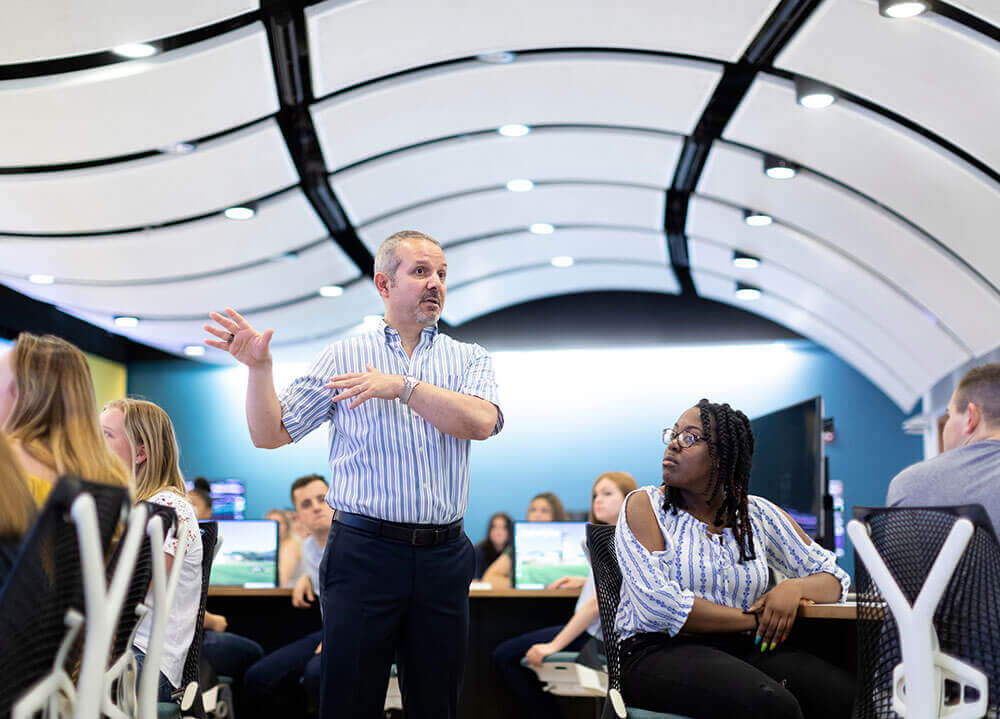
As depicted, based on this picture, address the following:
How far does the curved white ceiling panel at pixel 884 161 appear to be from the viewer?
5.62 metres

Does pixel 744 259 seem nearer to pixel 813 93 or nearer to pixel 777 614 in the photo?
pixel 813 93

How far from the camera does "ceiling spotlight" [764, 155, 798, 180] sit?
21.5 ft

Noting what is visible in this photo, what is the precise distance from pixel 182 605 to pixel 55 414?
41.9 inches

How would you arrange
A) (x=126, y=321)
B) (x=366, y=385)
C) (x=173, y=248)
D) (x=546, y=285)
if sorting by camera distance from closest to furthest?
(x=366, y=385) < (x=173, y=248) < (x=126, y=321) < (x=546, y=285)

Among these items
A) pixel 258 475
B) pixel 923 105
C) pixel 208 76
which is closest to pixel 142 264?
pixel 208 76

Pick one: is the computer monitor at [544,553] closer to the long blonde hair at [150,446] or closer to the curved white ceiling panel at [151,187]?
the curved white ceiling panel at [151,187]

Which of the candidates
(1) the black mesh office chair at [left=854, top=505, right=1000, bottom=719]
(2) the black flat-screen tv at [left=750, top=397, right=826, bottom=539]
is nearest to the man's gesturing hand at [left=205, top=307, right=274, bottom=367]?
(1) the black mesh office chair at [left=854, top=505, right=1000, bottom=719]

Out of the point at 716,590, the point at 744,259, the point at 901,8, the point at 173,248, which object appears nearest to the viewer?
the point at 716,590

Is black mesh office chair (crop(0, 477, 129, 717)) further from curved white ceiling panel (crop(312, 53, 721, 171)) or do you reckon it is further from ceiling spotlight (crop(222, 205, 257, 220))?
ceiling spotlight (crop(222, 205, 257, 220))

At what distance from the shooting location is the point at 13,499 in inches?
68.1

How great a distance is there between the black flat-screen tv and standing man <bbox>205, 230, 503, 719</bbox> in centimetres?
198

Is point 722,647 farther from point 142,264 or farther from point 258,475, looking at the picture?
point 258,475

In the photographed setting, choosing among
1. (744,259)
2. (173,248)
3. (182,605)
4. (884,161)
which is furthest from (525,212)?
(182,605)

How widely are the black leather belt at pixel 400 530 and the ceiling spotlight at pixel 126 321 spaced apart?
25.6 ft
